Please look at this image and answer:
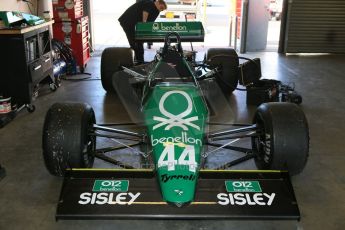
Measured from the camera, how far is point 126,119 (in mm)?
4445

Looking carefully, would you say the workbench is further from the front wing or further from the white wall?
the front wing

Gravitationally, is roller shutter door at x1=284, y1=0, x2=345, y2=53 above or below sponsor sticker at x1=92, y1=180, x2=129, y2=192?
above

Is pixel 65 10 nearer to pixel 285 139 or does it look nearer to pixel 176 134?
pixel 176 134

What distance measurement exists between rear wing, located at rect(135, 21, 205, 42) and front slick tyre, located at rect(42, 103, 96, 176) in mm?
1812

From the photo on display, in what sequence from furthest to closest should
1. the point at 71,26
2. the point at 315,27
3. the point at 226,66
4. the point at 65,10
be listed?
the point at 315,27 → the point at 71,26 → the point at 65,10 → the point at 226,66

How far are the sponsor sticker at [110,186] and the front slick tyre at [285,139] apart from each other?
3.27 feet

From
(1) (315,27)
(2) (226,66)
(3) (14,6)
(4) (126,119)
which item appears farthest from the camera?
(1) (315,27)

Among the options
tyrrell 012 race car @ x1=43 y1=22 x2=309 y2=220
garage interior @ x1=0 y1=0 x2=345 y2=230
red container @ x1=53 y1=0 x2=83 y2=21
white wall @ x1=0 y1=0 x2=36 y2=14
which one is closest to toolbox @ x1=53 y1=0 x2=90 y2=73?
red container @ x1=53 y1=0 x2=83 y2=21

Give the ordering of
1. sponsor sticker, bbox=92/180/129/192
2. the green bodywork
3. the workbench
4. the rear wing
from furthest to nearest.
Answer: the workbench < the rear wing < sponsor sticker, bbox=92/180/129/192 < the green bodywork

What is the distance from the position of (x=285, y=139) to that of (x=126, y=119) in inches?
87.9

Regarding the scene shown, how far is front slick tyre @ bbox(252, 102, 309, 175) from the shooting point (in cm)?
A: 261

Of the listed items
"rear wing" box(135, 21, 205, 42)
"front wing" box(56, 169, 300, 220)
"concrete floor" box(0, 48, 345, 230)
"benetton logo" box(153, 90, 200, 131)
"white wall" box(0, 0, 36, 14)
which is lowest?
"concrete floor" box(0, 48, 345, 230)

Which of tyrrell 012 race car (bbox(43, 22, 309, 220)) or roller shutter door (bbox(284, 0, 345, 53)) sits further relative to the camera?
roller shutter door (bbox(284, 0, 345, 53))

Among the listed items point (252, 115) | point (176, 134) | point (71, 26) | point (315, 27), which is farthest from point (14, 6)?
point (315, 27)
